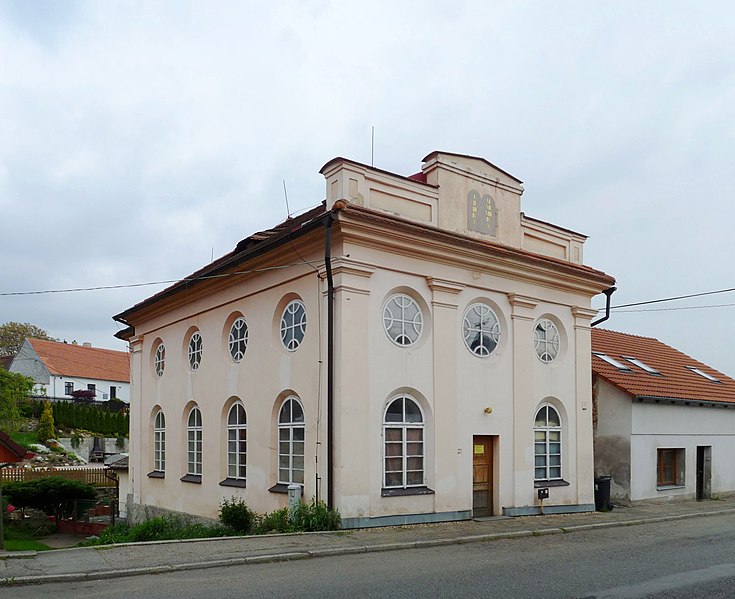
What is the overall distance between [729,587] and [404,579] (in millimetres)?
3710

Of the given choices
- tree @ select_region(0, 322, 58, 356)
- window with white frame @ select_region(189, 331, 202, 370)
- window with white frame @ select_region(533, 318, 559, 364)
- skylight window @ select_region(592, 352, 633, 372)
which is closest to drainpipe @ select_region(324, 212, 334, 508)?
window with white frame @ select_region(533, 318, 559, 364)

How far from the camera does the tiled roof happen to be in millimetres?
21500

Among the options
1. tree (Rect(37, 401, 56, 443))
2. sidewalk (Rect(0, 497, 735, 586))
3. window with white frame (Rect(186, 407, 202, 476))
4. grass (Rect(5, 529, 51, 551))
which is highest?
window with white frame (Rect(186, 407, 202, 476))

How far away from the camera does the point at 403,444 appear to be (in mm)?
15180

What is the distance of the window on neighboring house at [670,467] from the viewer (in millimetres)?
21625

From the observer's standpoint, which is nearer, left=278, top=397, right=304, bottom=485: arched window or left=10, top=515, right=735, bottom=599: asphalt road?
left=10, top=515, right=735, bottom=599: asphalt road

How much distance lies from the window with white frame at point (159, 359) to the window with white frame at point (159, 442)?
120cm

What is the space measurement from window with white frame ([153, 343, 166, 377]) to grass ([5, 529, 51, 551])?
18.0 ft

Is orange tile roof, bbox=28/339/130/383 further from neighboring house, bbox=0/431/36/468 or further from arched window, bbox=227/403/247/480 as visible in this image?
A: neighboring house, bbox=0/431/36/468

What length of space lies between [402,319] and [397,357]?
79cm

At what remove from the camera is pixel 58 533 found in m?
23.6

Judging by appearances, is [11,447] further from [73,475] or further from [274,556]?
[73,475]

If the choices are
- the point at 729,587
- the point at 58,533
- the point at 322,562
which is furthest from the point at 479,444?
the point at 58,533

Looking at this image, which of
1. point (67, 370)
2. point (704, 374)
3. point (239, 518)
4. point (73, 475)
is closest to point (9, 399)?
point (73, 475)
